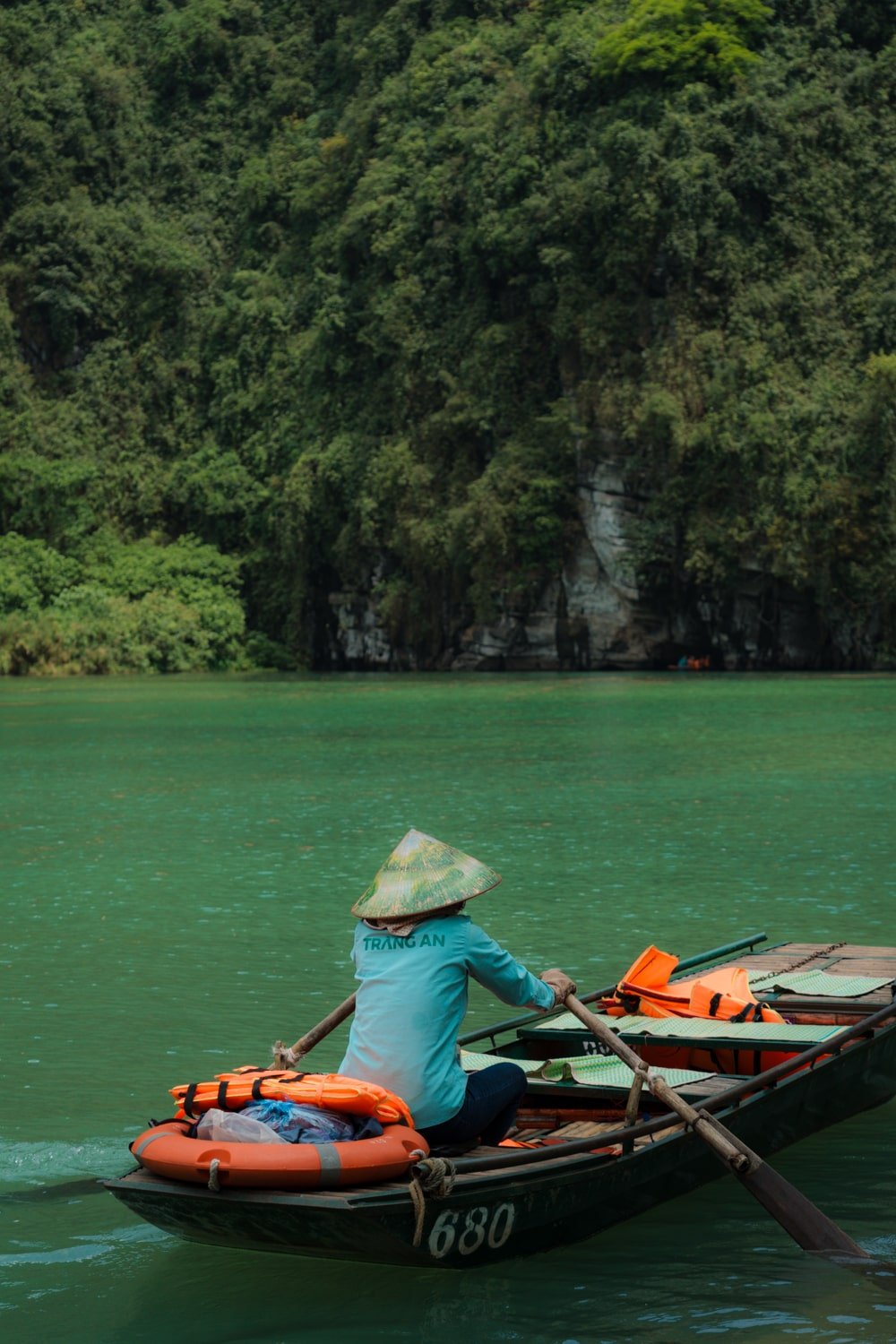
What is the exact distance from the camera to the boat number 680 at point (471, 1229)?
4719mm

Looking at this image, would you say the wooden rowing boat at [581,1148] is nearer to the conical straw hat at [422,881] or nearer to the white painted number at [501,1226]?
the white painted number at [501,1226]

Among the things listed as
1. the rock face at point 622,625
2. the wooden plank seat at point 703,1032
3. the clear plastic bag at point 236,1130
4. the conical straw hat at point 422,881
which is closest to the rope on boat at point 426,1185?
Result: the clear plastic bag at point 236,1130

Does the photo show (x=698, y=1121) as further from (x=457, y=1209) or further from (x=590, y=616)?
(x=590, y=616)

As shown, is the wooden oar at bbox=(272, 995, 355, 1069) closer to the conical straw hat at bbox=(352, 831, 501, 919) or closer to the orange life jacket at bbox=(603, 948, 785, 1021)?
the conical straw hat at bbox=(352, 831, 501, 919)

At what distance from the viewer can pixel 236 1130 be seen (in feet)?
15.5

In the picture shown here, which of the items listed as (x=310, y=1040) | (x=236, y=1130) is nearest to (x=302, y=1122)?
(x=236, y=1130)

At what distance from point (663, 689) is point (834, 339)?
15.0 meters

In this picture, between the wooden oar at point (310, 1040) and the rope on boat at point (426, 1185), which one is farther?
the wooden oar at point (310, 1040)

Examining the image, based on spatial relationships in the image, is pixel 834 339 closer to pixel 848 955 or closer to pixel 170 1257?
pixel 848 955

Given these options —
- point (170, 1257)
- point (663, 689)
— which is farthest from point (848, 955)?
point (663, 689)

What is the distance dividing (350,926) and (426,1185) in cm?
604

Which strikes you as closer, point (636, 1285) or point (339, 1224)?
point (339, 1224)

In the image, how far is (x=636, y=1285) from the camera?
196 inches

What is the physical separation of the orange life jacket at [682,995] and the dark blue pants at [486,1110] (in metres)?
1.70
